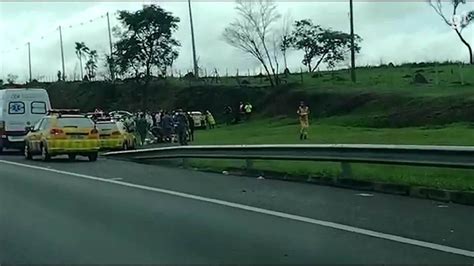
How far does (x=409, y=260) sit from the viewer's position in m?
8.32

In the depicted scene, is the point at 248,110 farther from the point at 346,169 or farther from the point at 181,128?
the point at 346,169

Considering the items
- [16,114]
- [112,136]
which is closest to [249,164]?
[112,136]

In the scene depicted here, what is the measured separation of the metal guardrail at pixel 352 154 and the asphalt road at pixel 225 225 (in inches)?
32.4

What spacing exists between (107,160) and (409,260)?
19.6 m

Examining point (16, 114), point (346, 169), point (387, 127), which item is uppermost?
point (16, 114)

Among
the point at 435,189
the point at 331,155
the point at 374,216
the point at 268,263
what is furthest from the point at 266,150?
the point at 268,263

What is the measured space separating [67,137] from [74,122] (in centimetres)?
73

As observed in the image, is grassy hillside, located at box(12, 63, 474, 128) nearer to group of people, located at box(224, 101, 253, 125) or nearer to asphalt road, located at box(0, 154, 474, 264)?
group of people, located at box(224, 101, 253, 125)

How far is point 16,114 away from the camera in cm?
3259

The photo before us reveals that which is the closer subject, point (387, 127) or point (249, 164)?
point (249, 164)

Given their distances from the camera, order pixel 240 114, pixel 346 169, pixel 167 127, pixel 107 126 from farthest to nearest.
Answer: pixel 240 114, pixel 167 127, pixel 107 126, pixel 346 169

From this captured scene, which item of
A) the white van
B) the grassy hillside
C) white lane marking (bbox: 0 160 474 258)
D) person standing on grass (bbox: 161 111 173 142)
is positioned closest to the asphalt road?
white lane marking (bbox: 0 160 474 258)

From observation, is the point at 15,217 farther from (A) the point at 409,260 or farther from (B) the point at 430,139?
(B) the point at 430,139

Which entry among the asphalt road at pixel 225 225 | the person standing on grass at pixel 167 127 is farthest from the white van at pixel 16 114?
the asphalt road at pixel 225 225
